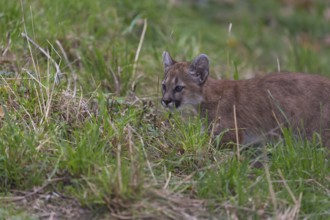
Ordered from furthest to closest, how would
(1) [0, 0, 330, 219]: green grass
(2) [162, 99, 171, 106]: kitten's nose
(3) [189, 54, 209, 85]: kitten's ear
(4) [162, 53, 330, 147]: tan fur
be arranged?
(3) [189, 54, 209, 85]: kitten's ear → (2) [162, 99, 171, 106]: kitten's nose → (4) [162, 53, 330, 147]: tan fur → (1) [0, 0, 330, 219]: green grass

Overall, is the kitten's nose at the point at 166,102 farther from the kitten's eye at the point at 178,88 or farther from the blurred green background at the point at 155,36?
the blurred green background at the point at 155,36

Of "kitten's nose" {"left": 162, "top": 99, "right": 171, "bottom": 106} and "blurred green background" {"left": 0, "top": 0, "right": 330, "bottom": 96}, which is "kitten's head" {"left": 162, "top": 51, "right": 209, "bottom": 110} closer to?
"kitten's nose" {"left": 162, "top": 99, "right": 171, "bottom": 106}

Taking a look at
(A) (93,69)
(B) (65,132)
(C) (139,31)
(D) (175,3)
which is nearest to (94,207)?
(B) (65,132)

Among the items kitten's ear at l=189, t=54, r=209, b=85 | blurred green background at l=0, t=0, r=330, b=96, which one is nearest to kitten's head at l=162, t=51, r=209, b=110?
kitten's ear at l=189, t=54, r=209, b=85

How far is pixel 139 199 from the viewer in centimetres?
632

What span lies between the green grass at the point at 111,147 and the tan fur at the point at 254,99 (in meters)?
0.26

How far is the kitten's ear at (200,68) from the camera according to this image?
8.34m

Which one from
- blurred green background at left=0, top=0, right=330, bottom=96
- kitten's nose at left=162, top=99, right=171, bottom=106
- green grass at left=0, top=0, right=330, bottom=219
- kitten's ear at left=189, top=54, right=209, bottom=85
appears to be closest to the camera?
green grass at left=0, top=0, right=330, bottom=219

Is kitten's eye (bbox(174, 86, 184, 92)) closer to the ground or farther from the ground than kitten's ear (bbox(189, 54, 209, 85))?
closer to the ground

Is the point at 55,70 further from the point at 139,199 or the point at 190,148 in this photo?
the point at 139,199

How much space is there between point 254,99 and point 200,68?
0.60 meters

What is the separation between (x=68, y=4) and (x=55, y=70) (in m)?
1.74

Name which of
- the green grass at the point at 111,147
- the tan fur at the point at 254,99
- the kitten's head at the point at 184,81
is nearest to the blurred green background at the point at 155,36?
the green grass at the point at 111,147

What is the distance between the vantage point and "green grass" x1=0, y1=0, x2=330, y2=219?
6.42 m
